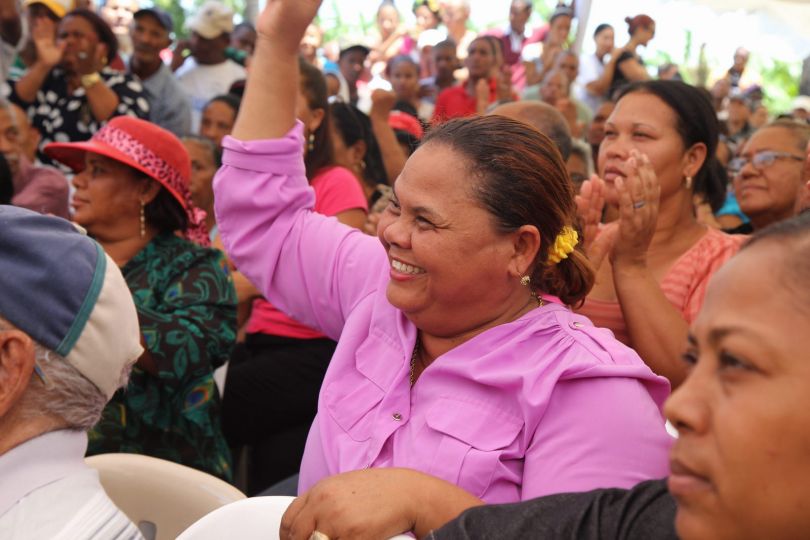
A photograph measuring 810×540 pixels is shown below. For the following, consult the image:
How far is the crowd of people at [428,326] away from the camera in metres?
1.00

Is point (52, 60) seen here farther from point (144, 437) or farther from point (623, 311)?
point (623, 311)

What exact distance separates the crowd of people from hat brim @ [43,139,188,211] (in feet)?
0.04

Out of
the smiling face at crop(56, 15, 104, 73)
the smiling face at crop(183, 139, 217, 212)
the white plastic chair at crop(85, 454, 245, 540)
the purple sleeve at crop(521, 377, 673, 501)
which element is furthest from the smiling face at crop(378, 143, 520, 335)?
the smiling face at crop(56, 15, 104, 73)

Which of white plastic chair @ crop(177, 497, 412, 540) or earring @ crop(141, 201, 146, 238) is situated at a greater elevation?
white plastic chair @ crop(177, 497, 412, 540)

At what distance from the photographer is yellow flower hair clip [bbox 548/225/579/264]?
6.19ft

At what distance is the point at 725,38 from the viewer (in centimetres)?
1014

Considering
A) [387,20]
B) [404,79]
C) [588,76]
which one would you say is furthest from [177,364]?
[387,20]

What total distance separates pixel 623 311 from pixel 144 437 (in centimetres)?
150

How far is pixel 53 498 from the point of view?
58.1 inches

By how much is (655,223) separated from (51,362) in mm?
1505

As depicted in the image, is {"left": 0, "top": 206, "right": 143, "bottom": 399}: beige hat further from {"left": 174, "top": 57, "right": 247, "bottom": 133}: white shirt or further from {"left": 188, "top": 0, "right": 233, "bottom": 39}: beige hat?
{"left": 188, "top": 0, "right": 233, "bottom": 39}: beige hat

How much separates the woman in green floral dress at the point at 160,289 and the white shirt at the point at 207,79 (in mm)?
3258

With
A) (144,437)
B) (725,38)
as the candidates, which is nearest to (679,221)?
(144,437)

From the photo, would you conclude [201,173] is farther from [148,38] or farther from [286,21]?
[286,21]
